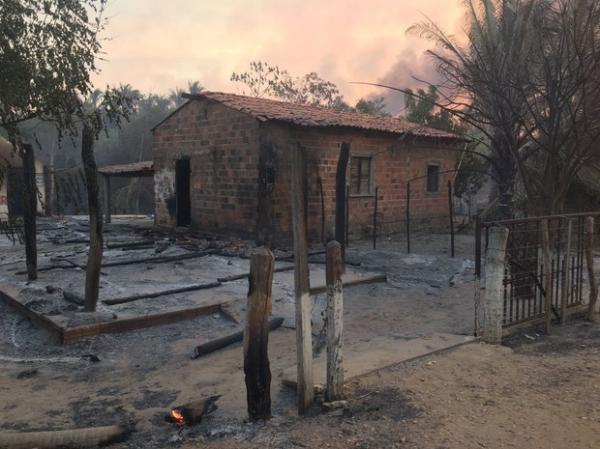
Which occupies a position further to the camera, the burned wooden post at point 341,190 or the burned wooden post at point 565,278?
the burned wooden post at point 341,190

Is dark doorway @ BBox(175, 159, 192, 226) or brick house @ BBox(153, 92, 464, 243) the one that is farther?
dark doorway @ BBox(175, 159, 192, 226)

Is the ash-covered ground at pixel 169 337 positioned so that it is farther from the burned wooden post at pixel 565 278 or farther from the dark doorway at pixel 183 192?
the dark doorway at pixel 183 192

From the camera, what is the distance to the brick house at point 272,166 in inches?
519

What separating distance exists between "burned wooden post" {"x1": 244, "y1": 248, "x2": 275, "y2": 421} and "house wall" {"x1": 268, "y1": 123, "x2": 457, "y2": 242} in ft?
26.8

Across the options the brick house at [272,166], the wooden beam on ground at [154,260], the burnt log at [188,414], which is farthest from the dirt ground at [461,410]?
the brick house at [272,166]

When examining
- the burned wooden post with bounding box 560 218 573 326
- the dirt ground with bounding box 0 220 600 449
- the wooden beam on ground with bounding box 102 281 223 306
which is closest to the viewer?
the dirt ground with bounding box 0 220 600 449

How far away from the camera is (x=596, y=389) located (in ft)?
13.6

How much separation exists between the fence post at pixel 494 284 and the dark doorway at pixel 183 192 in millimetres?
11806

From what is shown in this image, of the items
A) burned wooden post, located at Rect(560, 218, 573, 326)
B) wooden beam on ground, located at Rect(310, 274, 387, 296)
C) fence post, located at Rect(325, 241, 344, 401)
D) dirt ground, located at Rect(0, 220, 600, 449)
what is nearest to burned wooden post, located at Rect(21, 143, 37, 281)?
dirt ground, located at Rect(0, 220, 600, 449)

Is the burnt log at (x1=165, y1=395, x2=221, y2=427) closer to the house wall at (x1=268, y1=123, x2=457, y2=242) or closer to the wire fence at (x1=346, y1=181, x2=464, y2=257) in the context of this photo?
the house wall at (x1=268, y1=123, x2=457, y2=242)

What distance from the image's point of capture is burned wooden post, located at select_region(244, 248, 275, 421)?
3615 millimetres

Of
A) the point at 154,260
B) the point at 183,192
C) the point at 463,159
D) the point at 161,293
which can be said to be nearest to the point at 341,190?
the point at 161,293

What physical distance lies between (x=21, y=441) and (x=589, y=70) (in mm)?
6831

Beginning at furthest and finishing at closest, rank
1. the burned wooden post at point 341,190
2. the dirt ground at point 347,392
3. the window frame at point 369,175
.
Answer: the window frame at point 369,175 → the burned wooden post at point 341,190 → the dirt ground at point 347,392
